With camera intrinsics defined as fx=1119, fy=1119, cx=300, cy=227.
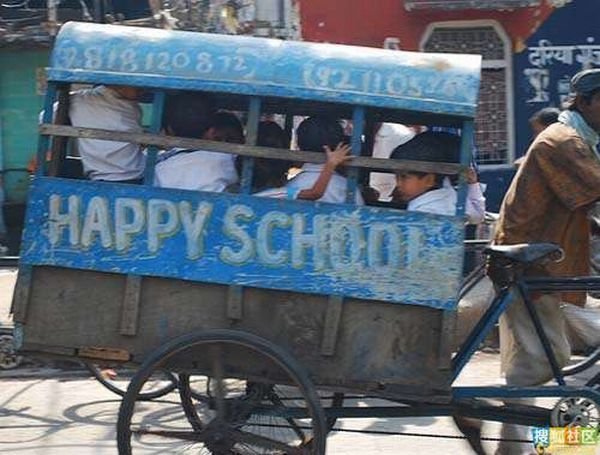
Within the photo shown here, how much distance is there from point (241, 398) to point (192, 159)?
0.89 meters

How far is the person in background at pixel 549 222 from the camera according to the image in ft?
13.6

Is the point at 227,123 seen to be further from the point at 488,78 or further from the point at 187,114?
the point at 488,78

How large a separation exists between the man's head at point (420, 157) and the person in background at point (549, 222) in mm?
439

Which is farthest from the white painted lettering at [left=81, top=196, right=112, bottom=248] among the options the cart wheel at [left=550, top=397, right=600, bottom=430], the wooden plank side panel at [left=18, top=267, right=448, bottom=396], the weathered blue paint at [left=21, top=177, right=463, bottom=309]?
the cart wheel at [left=550, top=397, right=600, bottom=430]

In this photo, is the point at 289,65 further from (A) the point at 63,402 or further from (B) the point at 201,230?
(A) the point at 63,402

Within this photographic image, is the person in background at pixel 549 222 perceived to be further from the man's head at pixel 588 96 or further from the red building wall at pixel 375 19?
the red building wall at pixel 375 19

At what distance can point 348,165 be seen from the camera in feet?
12.7

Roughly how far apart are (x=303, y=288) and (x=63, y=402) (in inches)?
109

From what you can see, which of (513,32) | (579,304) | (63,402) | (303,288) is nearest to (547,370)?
(579,304)

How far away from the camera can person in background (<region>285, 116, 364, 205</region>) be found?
155 inches

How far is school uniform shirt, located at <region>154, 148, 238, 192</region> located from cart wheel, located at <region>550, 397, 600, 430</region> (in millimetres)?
1423

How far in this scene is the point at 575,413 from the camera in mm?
4020

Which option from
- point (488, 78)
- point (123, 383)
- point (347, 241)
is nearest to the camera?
point (347, 241)

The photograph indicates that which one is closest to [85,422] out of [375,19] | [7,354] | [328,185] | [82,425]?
[82,425]
